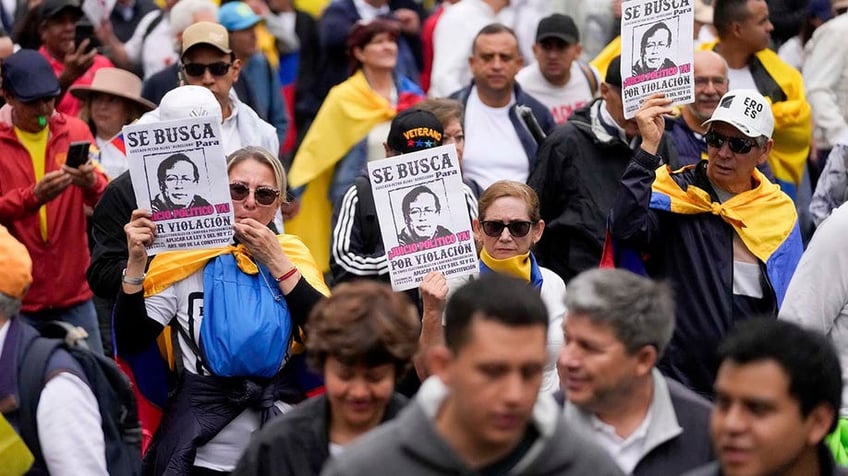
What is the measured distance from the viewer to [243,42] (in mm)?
12750

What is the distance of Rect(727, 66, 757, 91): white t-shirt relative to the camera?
11367 millimetres

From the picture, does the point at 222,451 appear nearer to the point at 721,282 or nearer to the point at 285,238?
the point at 285,238

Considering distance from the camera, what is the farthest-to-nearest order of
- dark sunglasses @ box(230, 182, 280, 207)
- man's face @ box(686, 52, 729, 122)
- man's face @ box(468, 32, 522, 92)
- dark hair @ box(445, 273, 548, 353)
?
man's face @ box(468, 32, 522, 92), man's face @ box(686, 52, 729, 122), dark sunglasses @ box(230, 182, 280, 207), dark hair @ box(445, 273, 548, 353)

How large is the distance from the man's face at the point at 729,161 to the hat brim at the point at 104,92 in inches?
162

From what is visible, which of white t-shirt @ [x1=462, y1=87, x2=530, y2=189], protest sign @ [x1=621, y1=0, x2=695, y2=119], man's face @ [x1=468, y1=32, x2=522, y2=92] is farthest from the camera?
man's face @ [x1=468, y1=32, x2=522, y2=92]

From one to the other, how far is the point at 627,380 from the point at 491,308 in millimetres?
950

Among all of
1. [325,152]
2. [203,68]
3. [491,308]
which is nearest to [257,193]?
[203,68]

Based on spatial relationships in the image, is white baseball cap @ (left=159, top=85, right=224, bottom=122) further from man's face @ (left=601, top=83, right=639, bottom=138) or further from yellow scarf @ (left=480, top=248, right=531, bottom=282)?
man's face @ (left=601, top=83, right=639, bottom=138)

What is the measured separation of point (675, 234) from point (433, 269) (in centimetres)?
120

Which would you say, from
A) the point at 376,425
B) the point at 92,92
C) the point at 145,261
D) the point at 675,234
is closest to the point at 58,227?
the point at 92,92

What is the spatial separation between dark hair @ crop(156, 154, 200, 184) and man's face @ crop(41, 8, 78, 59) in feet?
15.4

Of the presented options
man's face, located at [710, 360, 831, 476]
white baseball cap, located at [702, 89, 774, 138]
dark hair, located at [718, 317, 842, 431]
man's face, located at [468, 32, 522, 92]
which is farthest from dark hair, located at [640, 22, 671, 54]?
man's face, located at [710, 360, 831, 476]

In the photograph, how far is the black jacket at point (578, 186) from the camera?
948 centimetres

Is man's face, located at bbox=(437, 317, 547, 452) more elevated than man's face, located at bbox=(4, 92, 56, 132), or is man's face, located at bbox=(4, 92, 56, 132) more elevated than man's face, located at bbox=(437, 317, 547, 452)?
man's face, located at bbox=(4, 92, 56, 132)
